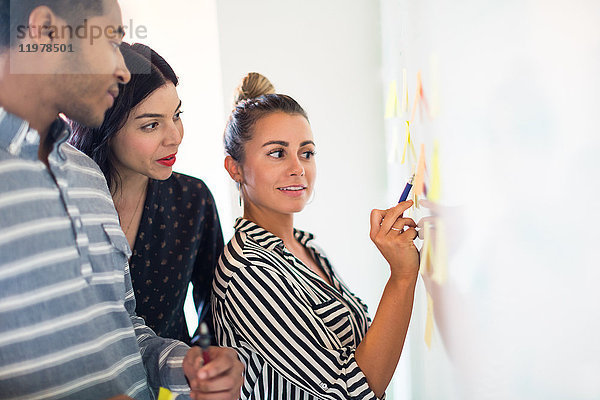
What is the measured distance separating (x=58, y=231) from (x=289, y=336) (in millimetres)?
455

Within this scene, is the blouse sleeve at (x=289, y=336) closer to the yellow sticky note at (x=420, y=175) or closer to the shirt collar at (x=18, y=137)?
the yellow sticky note at (x=420, y=175)

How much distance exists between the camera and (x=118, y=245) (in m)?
0.97

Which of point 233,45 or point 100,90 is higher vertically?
point 233,45

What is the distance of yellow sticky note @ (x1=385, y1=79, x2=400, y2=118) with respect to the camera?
1.49 meters

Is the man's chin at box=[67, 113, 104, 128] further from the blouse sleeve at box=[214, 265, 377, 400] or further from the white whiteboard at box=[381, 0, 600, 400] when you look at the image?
the white whiteboard at box=[381, 0, 600, 400]

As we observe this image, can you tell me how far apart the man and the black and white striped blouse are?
15cm

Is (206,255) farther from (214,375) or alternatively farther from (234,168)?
(214,375)

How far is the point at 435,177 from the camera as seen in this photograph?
994 mm

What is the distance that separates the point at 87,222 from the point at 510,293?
0.68 metres

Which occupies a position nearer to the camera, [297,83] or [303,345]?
[303,345]

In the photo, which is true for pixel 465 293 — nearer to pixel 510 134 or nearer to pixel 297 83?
pixel 510 134

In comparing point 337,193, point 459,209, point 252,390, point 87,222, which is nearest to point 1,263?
point 87,222

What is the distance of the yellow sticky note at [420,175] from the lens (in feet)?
3.57

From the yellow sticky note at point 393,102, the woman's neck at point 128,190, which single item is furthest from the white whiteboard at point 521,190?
the woman's neck at point 128,190
